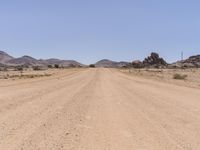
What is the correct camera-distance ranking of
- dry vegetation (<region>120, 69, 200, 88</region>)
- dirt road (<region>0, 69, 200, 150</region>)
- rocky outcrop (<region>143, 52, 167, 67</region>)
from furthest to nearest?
1. rocky outcrop (<region>143, 52, 167, 67</region>)
2. dry vegetation (<region>120, 69, 200, 88</region>)
3. dirt road (<region>0, 69, 200, 150</region>)

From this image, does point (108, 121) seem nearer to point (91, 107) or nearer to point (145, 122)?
point (145, 122)

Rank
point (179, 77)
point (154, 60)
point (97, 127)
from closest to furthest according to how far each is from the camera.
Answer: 1. point (97, 127)
2. point (179, 77)
3. point (154, 60)

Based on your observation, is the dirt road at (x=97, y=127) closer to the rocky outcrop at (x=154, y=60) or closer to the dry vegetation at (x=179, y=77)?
the dry vegetation at (x=179, y=77)

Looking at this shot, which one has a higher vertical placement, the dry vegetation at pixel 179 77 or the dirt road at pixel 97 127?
the dirt road at pixel 97 127

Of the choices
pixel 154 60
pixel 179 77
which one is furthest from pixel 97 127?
pixel 154 60

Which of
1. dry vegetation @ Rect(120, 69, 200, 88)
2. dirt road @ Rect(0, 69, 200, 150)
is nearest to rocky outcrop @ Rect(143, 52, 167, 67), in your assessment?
dry vegetation @ Rect(120, 69, 200, 88)

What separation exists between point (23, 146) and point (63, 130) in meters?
2.02

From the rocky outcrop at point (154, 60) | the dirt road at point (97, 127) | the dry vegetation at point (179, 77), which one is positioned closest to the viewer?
the dirt road at point (97, 127)

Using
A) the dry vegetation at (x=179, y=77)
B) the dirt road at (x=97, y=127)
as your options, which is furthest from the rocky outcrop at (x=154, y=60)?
the dirt road at (x=97, y=127)

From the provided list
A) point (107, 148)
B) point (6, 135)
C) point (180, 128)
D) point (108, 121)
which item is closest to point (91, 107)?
point (108, 121)

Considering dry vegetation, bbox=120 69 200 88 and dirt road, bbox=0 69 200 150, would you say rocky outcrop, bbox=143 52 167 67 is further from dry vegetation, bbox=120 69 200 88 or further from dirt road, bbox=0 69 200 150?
dirt road, bbox=0 69 200 150

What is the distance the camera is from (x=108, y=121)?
38.0ft

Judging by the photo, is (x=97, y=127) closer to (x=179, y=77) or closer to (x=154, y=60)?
(x=179, y=77)

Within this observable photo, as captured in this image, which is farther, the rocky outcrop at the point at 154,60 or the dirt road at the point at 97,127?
the rocky outcrop at the point at 154,60
